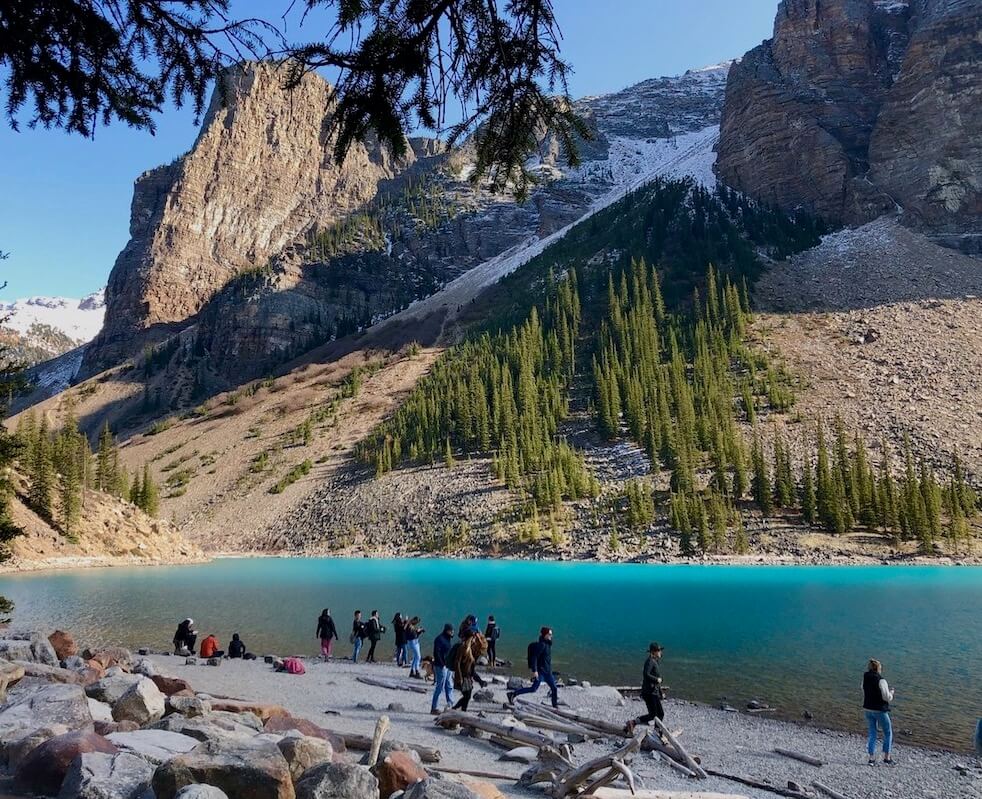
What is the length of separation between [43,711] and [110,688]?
215 centimetres

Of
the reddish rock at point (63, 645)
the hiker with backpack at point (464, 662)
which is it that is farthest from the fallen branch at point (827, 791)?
the reddish rock at point (63, 645)

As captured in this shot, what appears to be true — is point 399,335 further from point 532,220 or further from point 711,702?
point 711,702

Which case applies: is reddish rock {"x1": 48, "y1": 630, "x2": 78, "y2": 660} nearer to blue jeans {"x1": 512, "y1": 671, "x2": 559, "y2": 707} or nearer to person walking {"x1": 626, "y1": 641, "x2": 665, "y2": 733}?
blue jeans {"x1": 512, "y1": 671, "x2": 559, "y2": 707}

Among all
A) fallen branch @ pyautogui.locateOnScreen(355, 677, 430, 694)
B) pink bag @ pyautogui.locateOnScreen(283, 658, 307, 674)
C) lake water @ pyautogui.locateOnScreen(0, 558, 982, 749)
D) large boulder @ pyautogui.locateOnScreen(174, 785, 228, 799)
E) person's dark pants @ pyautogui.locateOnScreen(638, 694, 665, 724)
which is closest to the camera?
large boulder @ pyautogui.locateOnScreen(174, 785, 228, 799)

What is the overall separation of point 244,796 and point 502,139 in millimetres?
6019

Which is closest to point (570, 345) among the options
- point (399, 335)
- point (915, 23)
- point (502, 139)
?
point (399, 335)

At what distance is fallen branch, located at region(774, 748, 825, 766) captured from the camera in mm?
10930

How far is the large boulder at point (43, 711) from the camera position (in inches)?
258

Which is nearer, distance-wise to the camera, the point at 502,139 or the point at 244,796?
the point at 244,796

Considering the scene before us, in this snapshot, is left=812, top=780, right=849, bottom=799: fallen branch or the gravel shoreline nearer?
left=812, top=780, right=849, bottom=799: fallen branch

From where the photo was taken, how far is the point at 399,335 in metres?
143

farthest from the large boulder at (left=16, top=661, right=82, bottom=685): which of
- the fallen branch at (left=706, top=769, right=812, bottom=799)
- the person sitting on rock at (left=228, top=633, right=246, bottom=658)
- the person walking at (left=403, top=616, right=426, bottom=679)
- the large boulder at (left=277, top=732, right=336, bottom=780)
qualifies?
the fallen branch at (left=706, top=769, right=812, bottom=799)

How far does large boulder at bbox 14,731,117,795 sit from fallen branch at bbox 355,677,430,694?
1110cm

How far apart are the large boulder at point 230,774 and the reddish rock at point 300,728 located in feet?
10.6
